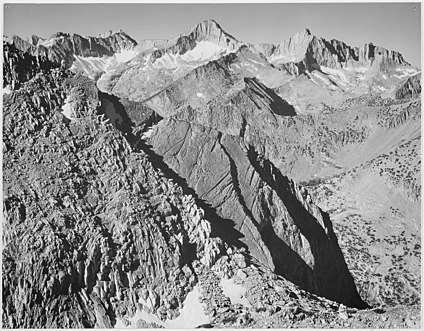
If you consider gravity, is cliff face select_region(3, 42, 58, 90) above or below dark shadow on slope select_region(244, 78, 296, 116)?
below

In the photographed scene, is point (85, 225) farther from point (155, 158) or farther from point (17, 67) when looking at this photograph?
point (17, 67)

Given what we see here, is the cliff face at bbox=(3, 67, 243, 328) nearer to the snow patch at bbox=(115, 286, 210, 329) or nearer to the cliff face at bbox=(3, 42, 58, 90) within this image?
the snow patch at bbox=(115, 286, 210, 329)

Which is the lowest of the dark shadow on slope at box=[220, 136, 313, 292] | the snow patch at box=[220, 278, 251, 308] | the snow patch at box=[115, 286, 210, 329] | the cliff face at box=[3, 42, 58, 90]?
the snow patch at box=[115, 286, 210, 329]

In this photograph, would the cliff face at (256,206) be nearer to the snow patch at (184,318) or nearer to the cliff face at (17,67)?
the snow patch at (184,318)

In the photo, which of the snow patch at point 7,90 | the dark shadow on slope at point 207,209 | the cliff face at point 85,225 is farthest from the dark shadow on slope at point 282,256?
the snow patch at point 7,90

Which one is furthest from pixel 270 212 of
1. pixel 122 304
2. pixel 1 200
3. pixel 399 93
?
pixel 399 93

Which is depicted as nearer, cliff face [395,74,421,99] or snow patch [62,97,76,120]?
snow patch [62,97,76,120]

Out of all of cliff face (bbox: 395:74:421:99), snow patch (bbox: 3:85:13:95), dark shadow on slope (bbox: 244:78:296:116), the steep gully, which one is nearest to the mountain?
snow patch (bbox: 3:85:13:95)

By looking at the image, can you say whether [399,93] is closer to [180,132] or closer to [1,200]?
[180,132]
